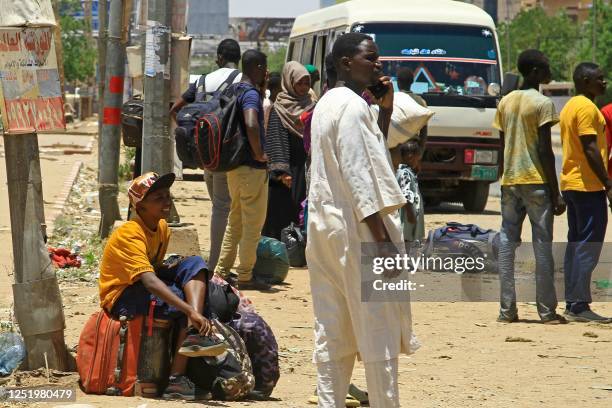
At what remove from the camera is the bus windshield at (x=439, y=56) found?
16.8 meters

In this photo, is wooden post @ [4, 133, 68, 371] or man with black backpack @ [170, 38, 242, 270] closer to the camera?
wooden post @ [4, 133, 68, 371]

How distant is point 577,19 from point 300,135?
312ft

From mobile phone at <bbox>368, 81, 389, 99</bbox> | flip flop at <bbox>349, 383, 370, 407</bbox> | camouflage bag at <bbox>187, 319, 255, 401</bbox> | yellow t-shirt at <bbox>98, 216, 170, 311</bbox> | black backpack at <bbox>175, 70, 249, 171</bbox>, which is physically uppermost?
mobile phone at <bbox>368, 81, 389, 99</bbox>

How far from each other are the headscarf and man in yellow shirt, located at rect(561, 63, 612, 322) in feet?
9.45

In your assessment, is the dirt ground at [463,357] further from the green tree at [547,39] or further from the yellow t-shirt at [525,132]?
the green tree at [547,39]

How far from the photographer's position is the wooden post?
20.2 feet

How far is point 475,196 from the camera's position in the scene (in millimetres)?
17750

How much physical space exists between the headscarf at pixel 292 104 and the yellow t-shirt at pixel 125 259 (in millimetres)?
4848

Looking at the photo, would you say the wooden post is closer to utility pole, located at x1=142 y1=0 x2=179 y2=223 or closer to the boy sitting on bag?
the boy sitting on bag

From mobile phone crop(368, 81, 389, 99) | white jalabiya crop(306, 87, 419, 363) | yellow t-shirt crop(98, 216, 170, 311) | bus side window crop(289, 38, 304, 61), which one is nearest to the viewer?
white jalabiya crop(306, 87, 419, 363)

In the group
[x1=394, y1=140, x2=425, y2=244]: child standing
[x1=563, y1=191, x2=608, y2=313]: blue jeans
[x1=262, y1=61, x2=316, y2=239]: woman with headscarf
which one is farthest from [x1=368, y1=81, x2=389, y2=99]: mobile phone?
[x1=262, y1=61, x2=316, y2=239]: woman with headscarf

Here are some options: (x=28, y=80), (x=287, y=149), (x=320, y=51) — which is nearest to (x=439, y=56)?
(x=320, y=51)

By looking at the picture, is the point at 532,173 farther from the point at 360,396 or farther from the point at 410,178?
the point at 360,396

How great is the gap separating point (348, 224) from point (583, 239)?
421cm
